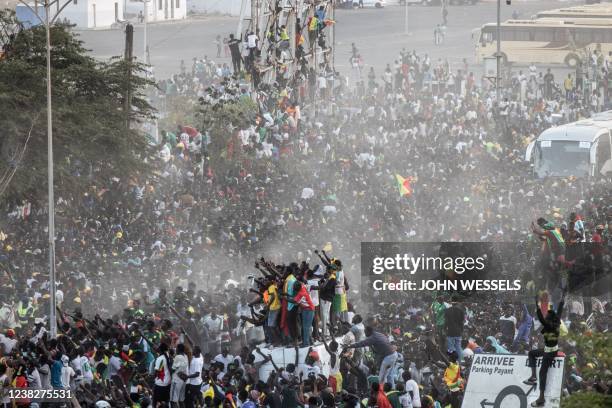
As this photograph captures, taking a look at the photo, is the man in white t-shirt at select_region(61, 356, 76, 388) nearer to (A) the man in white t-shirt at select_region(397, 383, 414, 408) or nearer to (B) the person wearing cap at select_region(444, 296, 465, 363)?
(A) the man in white t-shirt at select_region(397, 383, 414, 408)

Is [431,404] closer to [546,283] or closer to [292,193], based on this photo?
[546,283]

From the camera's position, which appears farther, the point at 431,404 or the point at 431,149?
the point at 431,149

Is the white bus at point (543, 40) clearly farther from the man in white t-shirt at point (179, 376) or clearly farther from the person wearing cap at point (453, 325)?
the man in white t-shirt at point (179, 376)

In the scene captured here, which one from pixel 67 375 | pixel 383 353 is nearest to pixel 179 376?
pixel 67 375

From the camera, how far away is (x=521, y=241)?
96.5 feet

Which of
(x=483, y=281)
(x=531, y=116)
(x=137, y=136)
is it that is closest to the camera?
(x=483, y=281)

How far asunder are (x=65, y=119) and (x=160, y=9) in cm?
4863

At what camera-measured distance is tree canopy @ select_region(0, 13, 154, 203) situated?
33.0 meters

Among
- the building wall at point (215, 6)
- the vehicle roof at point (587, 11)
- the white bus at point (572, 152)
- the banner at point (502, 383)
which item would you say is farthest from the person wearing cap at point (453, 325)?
the building wall at point (215, 6)

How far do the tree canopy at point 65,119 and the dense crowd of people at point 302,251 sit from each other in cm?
54

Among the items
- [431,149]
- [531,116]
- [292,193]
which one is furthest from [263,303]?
[531,116]

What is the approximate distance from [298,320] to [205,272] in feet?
29.2

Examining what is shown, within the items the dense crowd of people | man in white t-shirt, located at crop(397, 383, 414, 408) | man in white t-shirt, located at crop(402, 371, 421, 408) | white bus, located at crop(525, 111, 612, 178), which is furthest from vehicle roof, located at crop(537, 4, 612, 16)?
man in white t-shirt, located at crop(397, 383, 414, 408)

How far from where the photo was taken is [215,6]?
87438mm
